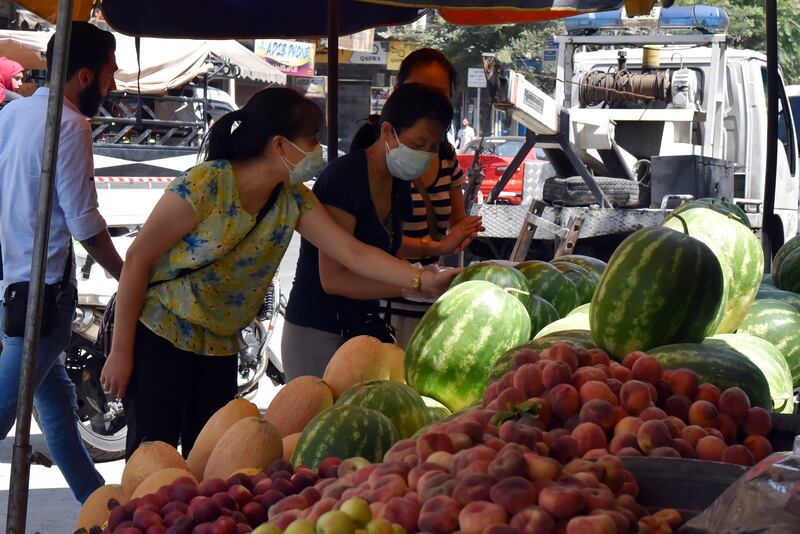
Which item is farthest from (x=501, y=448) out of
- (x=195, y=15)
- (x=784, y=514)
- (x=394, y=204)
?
(x=195, y=15)

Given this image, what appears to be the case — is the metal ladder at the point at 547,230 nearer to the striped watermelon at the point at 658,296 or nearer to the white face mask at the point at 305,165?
the white face mask at the point at 305,165

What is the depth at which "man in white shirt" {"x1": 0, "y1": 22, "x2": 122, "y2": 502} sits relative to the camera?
12.7ft

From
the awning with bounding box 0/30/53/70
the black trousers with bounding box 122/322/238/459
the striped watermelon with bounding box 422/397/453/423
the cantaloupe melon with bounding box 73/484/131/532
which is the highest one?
the awning with bounding box 0/30/53/70

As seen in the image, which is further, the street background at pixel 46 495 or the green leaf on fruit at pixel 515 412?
the street background at pixel 46 495

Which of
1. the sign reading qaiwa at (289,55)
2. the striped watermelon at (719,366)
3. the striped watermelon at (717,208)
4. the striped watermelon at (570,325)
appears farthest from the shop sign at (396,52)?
the striped watermelon at (719,366)

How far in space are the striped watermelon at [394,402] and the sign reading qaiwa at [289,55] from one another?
2344cm

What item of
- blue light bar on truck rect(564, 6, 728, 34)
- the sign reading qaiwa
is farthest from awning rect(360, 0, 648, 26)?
the sign reading qaiwa

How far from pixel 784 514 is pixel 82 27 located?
344 centimetres

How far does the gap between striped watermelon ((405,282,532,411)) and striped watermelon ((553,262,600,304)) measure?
674 mm

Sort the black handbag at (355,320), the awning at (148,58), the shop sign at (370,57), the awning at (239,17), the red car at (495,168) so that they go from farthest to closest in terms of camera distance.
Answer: the shop sign at (370,57), the red car at (495,168), the awning at (148,58), the awning at (239,17), the black handbag at (355,320)

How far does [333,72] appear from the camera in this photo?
5152 mm

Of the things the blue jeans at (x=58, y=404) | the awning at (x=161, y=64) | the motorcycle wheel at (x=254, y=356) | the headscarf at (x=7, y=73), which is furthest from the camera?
the awning at (x=161, y=64)

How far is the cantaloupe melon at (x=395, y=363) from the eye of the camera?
290cm

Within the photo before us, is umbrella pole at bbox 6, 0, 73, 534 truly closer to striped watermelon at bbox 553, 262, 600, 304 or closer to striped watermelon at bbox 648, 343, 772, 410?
striped watermelon at bbox 648, 343, 772, 410
